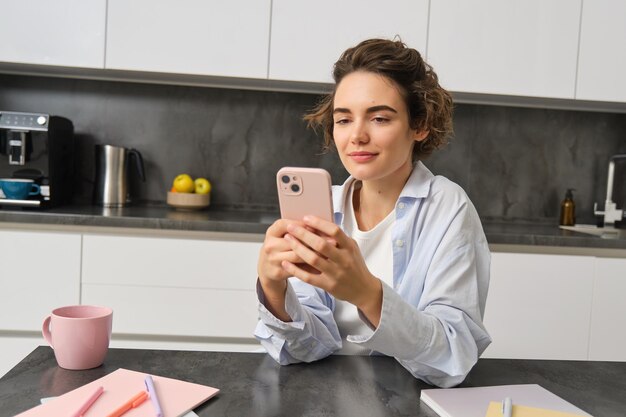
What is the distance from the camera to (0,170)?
2.24 metres

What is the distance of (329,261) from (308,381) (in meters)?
0.18

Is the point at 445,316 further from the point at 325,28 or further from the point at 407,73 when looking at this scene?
the point at 325,28

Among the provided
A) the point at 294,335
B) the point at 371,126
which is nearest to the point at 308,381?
the point at 294,335

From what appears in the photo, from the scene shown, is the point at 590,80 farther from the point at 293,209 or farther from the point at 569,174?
the point at 293,209

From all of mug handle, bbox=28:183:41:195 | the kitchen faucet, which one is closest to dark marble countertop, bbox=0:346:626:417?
mug handle, bbox=28:183:41:195

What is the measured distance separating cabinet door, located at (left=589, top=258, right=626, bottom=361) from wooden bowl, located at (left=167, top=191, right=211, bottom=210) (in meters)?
1.61

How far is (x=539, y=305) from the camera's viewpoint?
7.07 ft

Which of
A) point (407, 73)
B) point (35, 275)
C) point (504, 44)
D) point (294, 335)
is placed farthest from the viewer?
point (504, 44)

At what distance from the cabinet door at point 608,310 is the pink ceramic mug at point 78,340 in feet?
6.35

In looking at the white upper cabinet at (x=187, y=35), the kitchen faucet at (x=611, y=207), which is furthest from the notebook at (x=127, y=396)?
the kitchen faucet at (x=611, y=207)

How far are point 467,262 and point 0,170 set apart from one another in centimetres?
195

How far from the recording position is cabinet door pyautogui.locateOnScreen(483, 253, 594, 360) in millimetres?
2150

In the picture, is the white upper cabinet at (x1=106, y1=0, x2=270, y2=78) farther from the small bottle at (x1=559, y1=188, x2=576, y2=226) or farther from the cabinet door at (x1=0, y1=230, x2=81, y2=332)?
the small bottle at (x1=559, y1=188, x2=576, y2=226)

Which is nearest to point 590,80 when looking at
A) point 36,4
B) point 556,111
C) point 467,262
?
point 556,111
